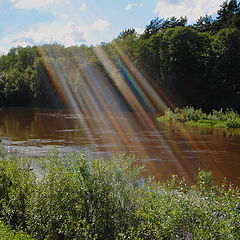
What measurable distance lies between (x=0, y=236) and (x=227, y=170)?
35.3ft

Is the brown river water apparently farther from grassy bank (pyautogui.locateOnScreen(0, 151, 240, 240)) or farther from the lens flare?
the lens flare

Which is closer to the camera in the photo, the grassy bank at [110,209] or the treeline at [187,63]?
the grassy bank at [110,209]

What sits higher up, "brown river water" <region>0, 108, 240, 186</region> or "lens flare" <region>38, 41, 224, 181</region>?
"lens flare" <region>38, 41, 224, 181</region>

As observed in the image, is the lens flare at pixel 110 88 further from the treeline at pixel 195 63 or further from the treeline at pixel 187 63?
the treeline at pixel 195 63

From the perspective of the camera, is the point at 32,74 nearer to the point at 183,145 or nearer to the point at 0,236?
the point at 183,145

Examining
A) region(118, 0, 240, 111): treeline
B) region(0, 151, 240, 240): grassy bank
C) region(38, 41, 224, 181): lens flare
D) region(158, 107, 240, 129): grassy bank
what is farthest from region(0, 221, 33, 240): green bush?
region(118, 0, 240, 111): treeline

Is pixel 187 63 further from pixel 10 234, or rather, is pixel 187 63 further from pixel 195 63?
pixel 10 234

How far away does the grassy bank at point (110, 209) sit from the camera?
588 centimetres

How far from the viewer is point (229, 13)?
62.2 metres

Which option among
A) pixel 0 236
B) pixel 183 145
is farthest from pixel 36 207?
pixel 183 145

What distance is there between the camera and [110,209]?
22.1 ft

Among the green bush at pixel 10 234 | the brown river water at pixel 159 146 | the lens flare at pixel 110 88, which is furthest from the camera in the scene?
the lens flare at pixel 110 88

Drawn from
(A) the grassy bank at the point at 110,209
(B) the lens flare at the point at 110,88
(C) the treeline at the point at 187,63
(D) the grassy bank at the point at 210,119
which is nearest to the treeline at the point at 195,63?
(C) the treeline at the point at 187,63

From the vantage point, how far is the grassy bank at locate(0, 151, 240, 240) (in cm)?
588
